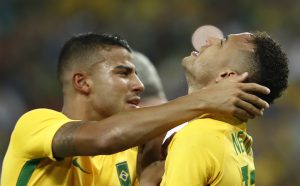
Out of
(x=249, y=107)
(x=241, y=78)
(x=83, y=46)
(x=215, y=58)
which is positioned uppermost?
(x=83, y=46)

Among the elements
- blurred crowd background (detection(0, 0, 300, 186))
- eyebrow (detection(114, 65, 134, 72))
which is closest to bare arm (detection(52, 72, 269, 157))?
eyebrow (detection(114, 65, 134, 72))

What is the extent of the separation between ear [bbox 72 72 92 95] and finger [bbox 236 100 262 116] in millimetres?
985

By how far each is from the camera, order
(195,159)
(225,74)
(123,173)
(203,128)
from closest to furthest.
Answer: (195,159) < (203,128) < (225,74) < (123,173)

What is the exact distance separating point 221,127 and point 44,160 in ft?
2.75

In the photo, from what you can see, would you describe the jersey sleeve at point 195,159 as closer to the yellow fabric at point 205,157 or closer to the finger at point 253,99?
the yellow fabric at point 205,157

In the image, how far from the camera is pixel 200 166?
2.43m

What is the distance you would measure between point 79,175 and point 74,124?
0.34m

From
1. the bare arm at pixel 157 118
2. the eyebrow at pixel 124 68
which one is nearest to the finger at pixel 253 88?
the bare arm at pixel 157 118

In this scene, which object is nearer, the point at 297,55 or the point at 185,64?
the point at 185,64

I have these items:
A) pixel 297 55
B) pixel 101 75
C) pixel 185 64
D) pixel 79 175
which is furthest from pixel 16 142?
pixel 297 55

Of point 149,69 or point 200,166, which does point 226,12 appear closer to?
point 149,69

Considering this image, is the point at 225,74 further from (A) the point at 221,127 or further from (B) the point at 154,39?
(B) the point at 154,39

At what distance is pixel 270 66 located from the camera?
2727 mm

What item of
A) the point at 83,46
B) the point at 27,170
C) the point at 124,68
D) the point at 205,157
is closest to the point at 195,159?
the point at 205,157
